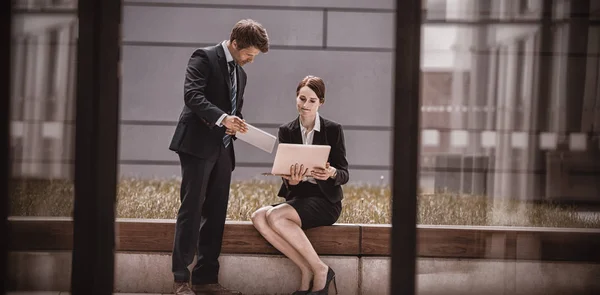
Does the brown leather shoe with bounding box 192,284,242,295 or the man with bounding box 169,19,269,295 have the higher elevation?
the man with bounding box 169,19,269,295

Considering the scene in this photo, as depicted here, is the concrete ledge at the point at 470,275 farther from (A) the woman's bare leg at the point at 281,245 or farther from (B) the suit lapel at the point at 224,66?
(B) the suit lapel at the point at 224,66

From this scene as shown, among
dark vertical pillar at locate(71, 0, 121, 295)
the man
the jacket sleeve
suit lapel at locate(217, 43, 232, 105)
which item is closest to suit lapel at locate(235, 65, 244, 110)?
the man

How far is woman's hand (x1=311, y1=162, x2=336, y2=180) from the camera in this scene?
205 inches

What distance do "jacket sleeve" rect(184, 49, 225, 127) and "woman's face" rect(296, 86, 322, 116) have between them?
764mm

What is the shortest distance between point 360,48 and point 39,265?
6.06m

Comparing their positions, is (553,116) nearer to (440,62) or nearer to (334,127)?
(440,62)

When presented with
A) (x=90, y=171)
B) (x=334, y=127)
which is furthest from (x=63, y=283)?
(x=334, y=127)

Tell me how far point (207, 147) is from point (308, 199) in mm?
867

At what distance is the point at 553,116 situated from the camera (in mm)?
3854

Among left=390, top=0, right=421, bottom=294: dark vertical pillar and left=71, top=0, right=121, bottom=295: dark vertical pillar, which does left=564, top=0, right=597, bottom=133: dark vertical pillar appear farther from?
left=71, top=0, right=121, bottom=295: dark vertical pillar

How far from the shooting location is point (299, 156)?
5.08m

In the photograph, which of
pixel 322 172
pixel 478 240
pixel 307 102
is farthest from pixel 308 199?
pixel 478 240

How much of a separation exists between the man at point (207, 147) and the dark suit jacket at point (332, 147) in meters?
0.47

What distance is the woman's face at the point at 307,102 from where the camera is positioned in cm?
548
